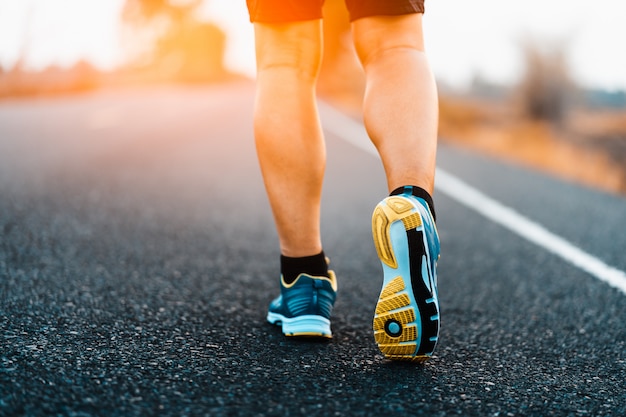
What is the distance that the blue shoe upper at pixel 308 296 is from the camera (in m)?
1.64

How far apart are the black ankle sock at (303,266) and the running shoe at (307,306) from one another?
0.01 m

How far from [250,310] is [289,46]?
2.53ft

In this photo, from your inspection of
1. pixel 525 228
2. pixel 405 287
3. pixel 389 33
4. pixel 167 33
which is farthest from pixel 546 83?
pixel 167 33

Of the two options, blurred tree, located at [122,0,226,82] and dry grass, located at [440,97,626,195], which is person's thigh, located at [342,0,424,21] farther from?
blurred tree, located at [122,0,226,82]

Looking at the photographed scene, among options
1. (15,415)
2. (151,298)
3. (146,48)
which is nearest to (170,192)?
(151,298)

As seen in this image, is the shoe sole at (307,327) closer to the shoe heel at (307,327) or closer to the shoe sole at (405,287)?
the shoe heel at (307,327)

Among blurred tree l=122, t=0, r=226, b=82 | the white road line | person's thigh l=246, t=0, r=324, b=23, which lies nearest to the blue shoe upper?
person's thigh l=246, t=0, r=324, b=23

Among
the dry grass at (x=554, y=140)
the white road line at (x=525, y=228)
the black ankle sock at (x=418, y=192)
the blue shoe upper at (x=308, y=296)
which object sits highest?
the black ankle sock at (x=418, y=192)

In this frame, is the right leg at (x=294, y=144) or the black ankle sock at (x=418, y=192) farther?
the right leg at (x=294, y=144)

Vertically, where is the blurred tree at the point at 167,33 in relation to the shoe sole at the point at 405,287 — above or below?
above

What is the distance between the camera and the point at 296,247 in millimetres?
1640

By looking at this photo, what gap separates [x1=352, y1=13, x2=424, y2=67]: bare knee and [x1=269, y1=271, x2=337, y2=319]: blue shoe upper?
0.59 m

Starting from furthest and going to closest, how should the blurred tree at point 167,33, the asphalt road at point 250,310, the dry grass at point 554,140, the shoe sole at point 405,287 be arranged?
the blurred tree at point 167,33
the dry grass at point 554,140
the shoe sole at point 405,287
the asphalt road at point 250,310

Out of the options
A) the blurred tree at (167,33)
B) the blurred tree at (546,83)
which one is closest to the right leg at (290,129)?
the blurred tree at (546,83)
